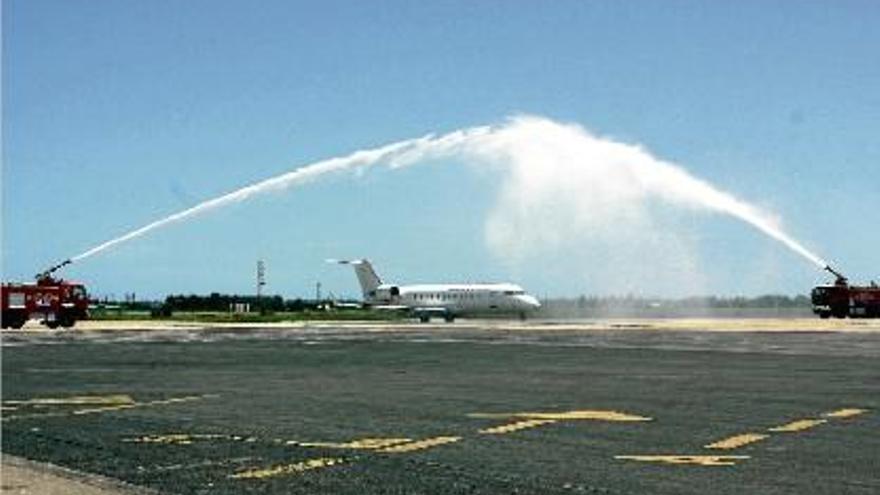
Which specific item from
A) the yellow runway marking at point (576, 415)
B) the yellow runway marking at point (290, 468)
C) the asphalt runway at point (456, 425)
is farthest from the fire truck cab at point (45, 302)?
the yellow runway marking at point (290, 468)

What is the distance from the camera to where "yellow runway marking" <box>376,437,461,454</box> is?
1434cm

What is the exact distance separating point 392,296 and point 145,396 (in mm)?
102465

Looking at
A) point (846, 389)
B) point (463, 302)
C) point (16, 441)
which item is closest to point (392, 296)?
point (463, 302)

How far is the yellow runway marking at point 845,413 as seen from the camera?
18.3 meters

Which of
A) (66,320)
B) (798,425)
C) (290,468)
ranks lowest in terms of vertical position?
(290,468)

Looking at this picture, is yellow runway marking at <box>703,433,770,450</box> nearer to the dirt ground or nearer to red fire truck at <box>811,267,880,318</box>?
the dirt ground

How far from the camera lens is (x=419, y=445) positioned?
48.6ft

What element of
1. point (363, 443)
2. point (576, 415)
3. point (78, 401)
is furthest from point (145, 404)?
point (576, 415)

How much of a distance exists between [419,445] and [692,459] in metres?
3.39

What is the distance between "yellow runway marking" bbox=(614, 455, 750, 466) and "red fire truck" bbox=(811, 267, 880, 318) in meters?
93.2

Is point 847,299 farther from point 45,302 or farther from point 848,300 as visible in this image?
point 45,302

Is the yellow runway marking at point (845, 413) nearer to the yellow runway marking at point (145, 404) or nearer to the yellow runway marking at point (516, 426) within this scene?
the yellow runway marking at point (516, 426)

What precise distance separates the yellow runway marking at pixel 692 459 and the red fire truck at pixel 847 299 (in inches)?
3669

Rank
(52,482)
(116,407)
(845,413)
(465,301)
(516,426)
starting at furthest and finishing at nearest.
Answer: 1. (465,301)
2. (116,407)
3. (845,413)
4. (516,426)
5. (52,482)
